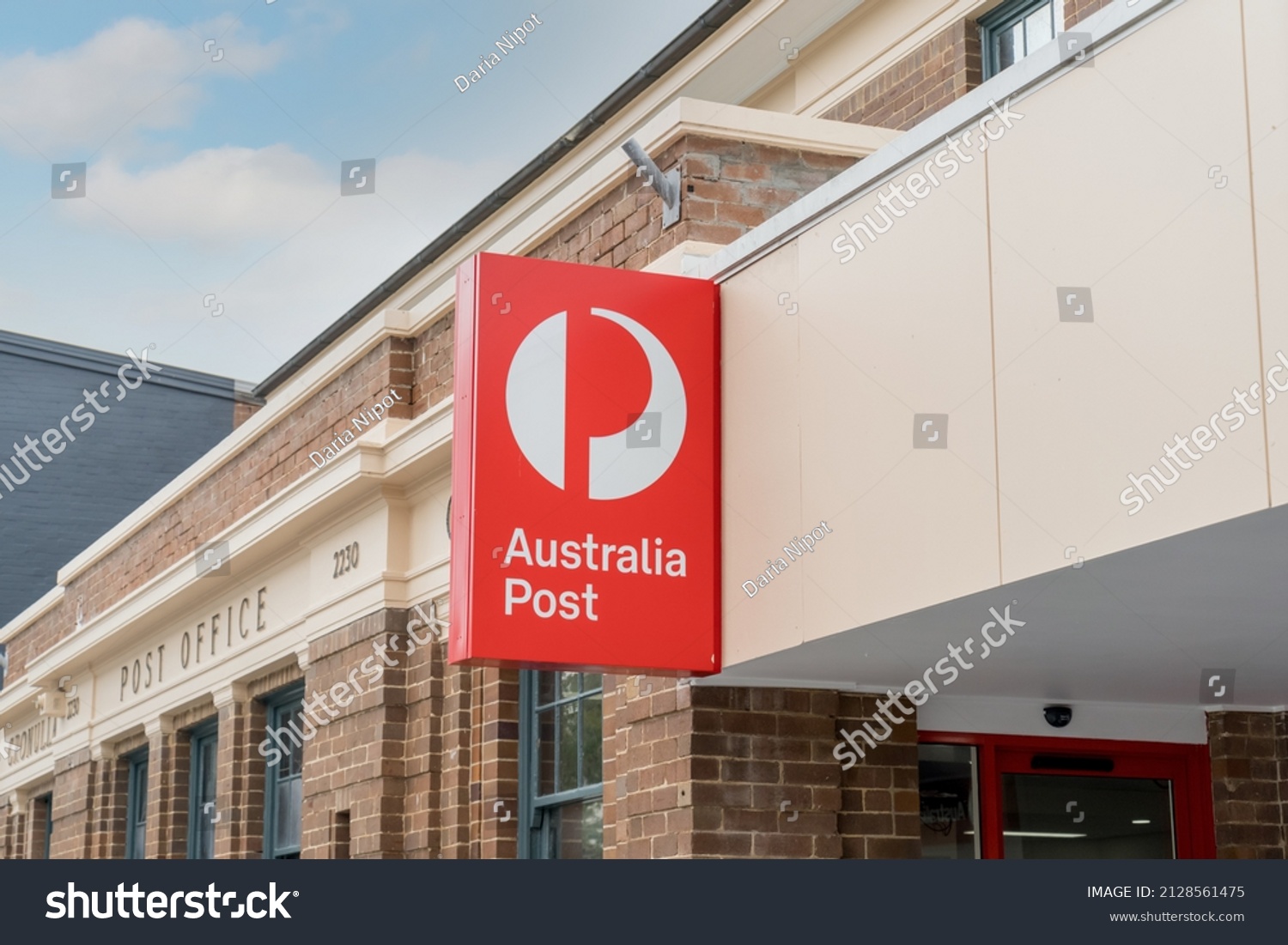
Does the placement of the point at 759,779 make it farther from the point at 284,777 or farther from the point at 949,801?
the point at 284,777

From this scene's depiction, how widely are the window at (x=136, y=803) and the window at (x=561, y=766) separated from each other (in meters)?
6.88

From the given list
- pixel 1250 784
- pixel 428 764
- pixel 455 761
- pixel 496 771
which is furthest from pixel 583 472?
pixel 1250 784

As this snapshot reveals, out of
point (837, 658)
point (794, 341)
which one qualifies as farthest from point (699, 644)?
point (794, 341)

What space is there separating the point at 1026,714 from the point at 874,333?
8.67 ft

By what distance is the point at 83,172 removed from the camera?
10.2 meters

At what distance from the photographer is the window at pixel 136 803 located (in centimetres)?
1551

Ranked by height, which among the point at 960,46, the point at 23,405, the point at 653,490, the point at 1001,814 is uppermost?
the point at 23,405

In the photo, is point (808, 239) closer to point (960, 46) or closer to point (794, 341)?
point (794, 341)

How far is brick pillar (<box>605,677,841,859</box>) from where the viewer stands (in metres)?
7.38

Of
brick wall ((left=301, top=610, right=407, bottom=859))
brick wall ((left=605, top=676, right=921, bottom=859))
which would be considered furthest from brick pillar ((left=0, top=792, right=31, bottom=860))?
brick wall ((left=605, top=676, right=921, bottom=859))

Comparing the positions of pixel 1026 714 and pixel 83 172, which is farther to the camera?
pixel 83 172

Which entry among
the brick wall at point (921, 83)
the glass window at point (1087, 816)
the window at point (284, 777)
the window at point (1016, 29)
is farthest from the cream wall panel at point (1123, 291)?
the window at point (284, 777)

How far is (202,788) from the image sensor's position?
46.3 feet

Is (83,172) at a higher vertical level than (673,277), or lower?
higher
